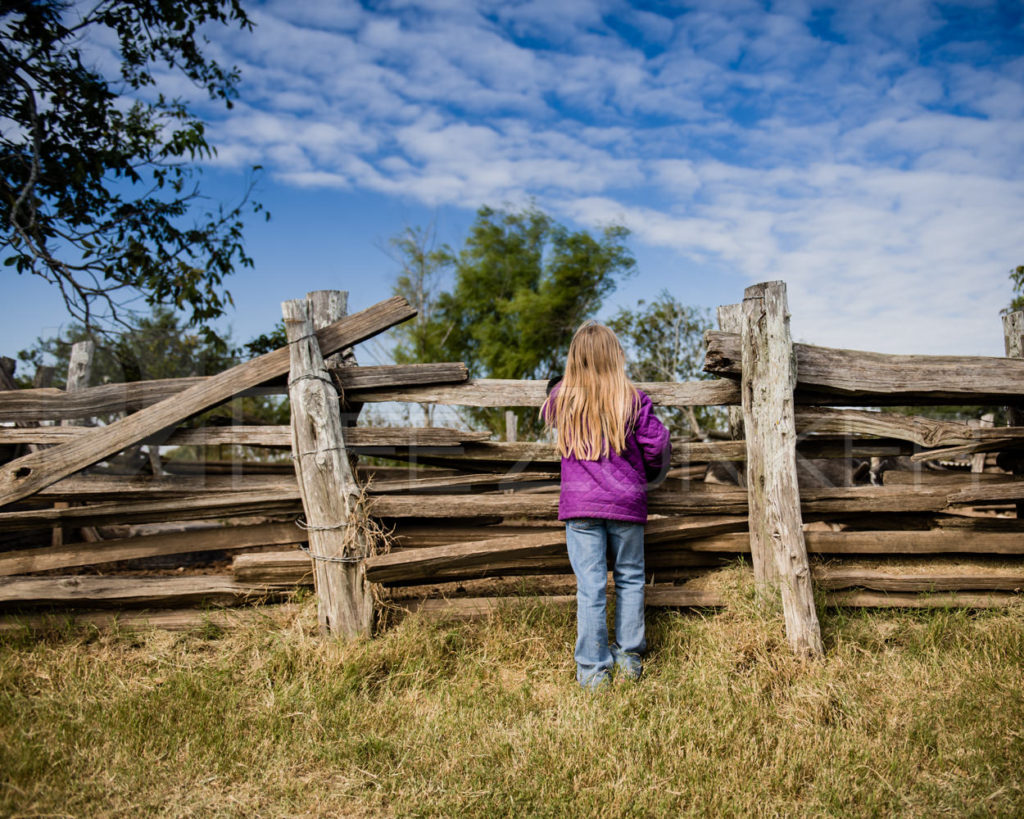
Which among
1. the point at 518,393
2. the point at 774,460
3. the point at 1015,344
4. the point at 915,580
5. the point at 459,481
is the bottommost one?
the point at 915,580

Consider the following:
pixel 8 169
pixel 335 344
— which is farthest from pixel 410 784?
pixel 8 169

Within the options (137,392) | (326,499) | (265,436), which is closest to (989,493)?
(326,499)

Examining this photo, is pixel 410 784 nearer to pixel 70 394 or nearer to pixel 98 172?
pixel 70 394

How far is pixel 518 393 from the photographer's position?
4.24m

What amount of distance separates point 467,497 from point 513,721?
1.48 meters

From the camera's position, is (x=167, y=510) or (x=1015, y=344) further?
(x=1015, y=344)

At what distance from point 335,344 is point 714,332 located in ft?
7.72

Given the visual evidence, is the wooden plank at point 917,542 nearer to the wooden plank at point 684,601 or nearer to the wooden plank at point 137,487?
the wooden plank at point 684,601

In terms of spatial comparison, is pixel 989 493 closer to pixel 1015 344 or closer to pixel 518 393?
pixel 1015 344

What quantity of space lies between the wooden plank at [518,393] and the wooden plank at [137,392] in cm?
7

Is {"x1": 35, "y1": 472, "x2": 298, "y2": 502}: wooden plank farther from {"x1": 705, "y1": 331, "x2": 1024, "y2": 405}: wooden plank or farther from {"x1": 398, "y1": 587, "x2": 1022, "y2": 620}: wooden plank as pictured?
{"x1": 705, "y1": 331, "x2": 1024, "y2": 405}: wooden plank

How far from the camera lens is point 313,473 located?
12.9ft

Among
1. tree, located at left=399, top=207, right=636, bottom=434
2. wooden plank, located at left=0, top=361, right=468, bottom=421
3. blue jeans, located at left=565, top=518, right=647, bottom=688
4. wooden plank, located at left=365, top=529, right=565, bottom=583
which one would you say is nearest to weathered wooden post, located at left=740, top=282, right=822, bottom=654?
blue jeans, located at left=565, top=518, right=647, bottom=688

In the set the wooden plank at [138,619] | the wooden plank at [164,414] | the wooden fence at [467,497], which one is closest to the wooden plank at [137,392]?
the wooden fence at [467,497]
